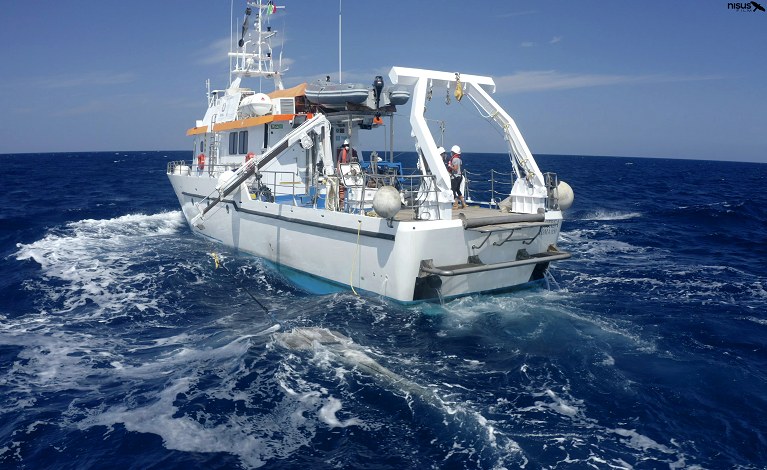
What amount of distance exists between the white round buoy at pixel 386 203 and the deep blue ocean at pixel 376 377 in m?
1.88

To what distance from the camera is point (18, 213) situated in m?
20.9

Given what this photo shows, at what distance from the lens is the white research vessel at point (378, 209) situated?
877cm

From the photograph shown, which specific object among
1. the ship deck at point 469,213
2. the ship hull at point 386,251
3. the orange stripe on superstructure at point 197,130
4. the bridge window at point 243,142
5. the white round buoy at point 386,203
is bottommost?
the ship hull at point 386,251

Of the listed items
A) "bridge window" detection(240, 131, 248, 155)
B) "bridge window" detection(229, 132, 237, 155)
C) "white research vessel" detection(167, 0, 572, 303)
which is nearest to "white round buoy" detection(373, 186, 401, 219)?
"white research vessel" detection(167, 0, 572, 303)

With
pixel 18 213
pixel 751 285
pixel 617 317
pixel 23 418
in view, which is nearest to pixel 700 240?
pixel 751 285

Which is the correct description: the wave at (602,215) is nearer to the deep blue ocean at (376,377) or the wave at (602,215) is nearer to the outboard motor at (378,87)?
the deep blue ocean at (376,377)

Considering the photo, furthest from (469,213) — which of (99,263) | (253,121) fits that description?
(99,263)

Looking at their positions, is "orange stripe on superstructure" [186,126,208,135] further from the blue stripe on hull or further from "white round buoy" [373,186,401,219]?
"white round buoy" [373,186,401,219]

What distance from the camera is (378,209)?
8305 millimetres

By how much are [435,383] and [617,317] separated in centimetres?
422

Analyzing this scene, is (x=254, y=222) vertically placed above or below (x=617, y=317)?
above

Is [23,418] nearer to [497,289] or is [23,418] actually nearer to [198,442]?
[198,442]

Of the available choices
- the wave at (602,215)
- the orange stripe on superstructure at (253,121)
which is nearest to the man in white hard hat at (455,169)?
the orange stripe on superstructure at (253,121)

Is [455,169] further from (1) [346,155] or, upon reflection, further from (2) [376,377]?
(2) [376,377]
